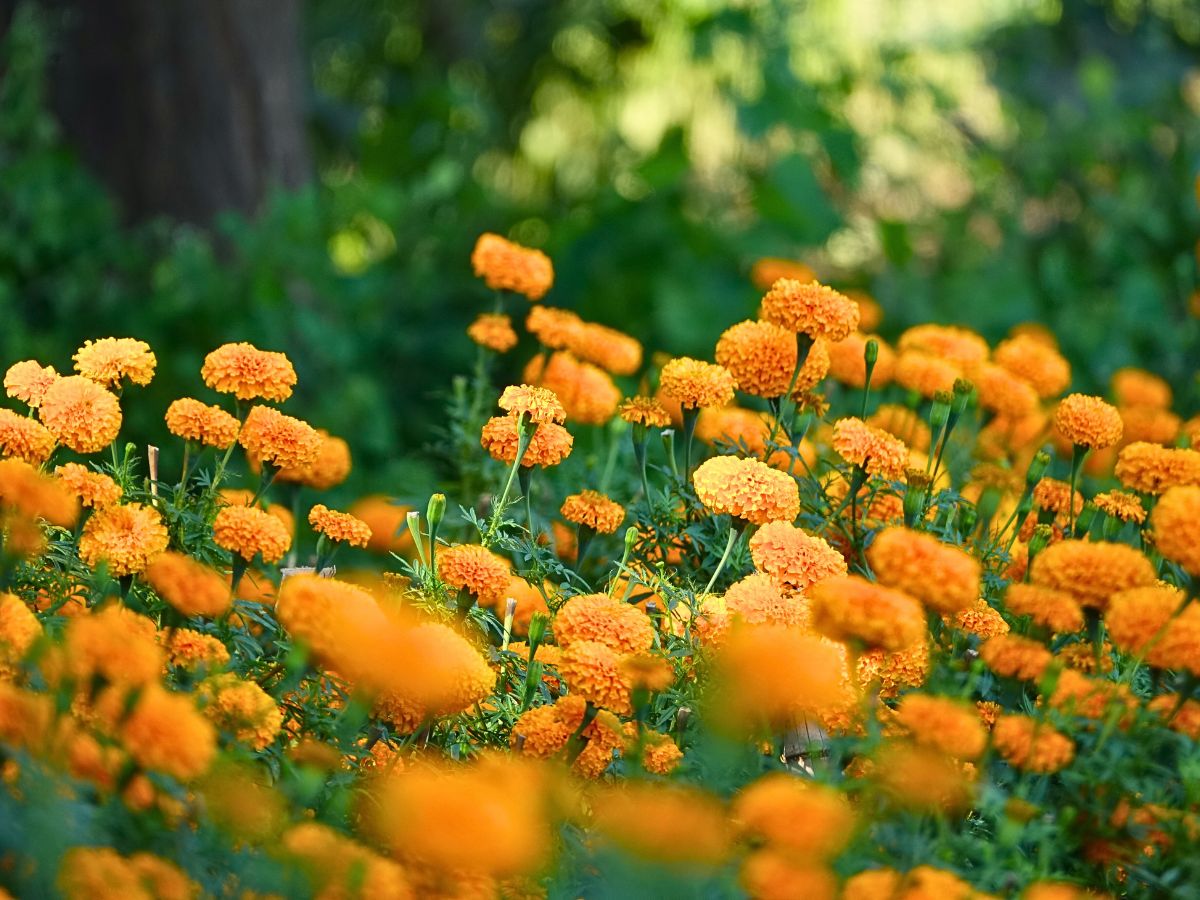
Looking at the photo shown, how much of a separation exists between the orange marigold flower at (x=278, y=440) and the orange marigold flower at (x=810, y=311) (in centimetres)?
48

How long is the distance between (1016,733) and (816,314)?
534 mm

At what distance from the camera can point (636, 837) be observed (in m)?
0.88

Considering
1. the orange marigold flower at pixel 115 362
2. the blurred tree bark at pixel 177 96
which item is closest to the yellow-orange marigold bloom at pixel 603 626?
the orange marigold flower at pixel 115 362

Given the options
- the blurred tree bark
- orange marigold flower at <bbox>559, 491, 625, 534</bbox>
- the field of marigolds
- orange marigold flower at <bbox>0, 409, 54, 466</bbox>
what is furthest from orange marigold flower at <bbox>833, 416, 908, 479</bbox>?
the blurred tree bark

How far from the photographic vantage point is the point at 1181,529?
1.06m

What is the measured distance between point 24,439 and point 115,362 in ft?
→ 0.46

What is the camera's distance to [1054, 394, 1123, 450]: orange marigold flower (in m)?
1.44

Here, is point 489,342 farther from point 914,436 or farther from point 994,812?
point 994,812

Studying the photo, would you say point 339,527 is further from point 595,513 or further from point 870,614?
point 870,614

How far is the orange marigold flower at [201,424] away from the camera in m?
1.31

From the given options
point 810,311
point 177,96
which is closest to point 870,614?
Result: point 810,311

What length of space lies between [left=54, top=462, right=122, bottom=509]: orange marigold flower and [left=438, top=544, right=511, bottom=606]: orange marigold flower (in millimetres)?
295

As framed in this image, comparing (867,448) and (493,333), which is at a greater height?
(493,333)

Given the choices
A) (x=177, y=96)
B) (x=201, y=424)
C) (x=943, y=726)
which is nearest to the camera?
(x=943, y=726)
